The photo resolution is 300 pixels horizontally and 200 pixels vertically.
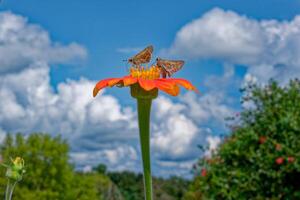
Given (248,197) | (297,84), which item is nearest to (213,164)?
(248,197)

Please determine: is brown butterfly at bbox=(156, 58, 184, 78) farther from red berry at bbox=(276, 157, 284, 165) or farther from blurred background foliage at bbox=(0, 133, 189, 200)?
blurred background foliage at bbox=(0, 133, 189, 200)

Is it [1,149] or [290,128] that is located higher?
[1,149]

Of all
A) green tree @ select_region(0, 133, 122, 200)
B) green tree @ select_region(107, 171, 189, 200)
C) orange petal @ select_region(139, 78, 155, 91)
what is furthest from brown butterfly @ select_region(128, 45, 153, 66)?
green tree @ select_region(107, 171, 189, 200)

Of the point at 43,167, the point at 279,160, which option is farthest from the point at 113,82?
the point at 43,167

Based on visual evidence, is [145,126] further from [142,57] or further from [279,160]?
[279,160]

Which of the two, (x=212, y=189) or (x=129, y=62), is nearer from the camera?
(x=129, y=62)

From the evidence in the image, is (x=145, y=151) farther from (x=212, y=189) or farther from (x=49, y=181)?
(x=49, y=181)

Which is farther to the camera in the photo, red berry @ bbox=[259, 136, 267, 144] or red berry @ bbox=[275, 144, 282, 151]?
red berry @ bbox=[259, 136, 267, 144]

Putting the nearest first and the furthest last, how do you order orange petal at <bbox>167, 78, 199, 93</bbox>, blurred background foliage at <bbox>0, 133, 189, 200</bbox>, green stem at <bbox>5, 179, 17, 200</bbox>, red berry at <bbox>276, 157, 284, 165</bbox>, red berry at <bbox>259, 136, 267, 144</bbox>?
green stem at <bbox>5, 179, 17, 200</bbox>
orange petal at <bbox>167, 78, 199, 93</bbox>
red berry at <bbox>276, 157, 284, 165</bbox>
red berry at <bbox>259, 136, 267, 144</bbox>
blurred background foliage at <bbox>0, 133, 189, 200</bbox>
